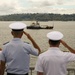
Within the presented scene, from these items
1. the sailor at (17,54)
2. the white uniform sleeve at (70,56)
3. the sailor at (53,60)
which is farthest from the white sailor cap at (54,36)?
the sailor at (17,54)

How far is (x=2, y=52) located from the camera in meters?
4.90

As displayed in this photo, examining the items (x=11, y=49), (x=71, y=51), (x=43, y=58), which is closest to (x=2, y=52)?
(x=11, y=49)

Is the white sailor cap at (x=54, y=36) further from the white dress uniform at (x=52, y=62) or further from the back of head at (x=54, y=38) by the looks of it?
the white dress uniform at (x=52, y=62)

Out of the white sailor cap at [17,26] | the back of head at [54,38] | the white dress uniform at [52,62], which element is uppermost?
the white sailor cap at [17,26]


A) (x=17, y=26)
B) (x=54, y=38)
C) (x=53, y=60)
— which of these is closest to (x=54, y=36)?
(x=54, y=38)

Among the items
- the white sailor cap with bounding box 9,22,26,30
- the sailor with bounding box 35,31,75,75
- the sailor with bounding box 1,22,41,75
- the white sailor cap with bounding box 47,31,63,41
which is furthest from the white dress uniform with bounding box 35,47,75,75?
the white sailor cap with bounding box 9,22,26,30

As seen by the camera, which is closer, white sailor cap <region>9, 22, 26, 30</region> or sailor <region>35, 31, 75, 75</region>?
sailor <region>35, 31, 75, 75</region>

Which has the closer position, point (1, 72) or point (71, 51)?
point (71, 51)

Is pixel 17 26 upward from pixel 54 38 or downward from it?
upward

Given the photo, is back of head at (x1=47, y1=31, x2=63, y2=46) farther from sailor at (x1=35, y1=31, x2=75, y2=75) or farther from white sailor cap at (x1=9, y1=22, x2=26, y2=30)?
white sailor cap at (x1=9, y1=22, x2=26, y2=30)

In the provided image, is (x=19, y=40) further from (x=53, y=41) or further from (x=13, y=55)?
(x=53, y=41)

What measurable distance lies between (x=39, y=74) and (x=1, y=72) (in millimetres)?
719

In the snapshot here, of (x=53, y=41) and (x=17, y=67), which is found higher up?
(x=53, y=41)

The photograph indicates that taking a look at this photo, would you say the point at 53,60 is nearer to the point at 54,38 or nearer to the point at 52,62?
the point at 52,62
